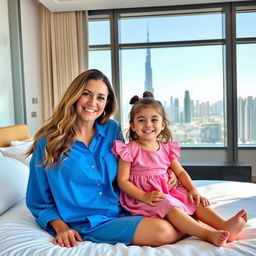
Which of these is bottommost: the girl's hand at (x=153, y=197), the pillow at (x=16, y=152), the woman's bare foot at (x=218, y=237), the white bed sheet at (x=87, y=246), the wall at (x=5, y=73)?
the white bed sheet at (x=87, y=246)

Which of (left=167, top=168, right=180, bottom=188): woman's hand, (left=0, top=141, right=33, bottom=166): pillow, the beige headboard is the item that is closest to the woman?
(left=167, top=168, right=180, bottom=188): woman's hand

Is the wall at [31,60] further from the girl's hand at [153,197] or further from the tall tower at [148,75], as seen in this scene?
the girl's hand at [153,197]

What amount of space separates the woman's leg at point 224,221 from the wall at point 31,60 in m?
3.06

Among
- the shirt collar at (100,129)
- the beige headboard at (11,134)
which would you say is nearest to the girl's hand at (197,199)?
the shirt collar at (100,129)

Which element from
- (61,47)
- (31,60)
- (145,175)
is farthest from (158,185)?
(61,47)

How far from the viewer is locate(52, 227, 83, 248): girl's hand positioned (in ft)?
3.91

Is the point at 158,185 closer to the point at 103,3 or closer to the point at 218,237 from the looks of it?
the point at 218,237

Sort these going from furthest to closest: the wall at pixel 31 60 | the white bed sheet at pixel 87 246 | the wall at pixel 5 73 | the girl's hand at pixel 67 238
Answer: the wall at pixel 31 60 → the wall at pixel 5 73 → the girl's hand at pixel 67 238 → the white bed sheet at pixel 87 246

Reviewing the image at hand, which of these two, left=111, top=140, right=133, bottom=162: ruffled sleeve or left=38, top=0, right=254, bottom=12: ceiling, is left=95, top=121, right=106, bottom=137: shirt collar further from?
left=38, top=0, right=254, bottom=12: ceiling

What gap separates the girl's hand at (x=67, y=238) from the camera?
1191 millimetres

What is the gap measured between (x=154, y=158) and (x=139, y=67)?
3364mm

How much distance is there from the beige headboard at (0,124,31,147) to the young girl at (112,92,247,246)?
4.63 ft

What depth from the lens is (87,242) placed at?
3.99ft

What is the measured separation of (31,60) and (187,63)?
7.77 feet
